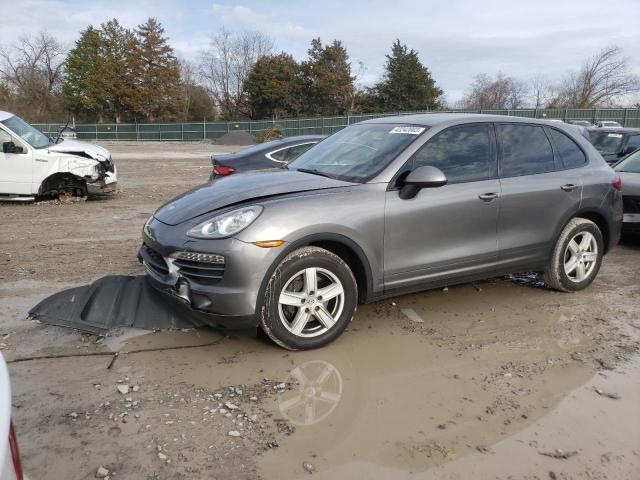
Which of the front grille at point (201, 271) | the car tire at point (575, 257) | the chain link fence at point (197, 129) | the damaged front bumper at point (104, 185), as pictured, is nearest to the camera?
the front grille at point (201, 271)

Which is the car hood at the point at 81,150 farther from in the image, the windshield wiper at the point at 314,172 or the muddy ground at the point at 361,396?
Answer: the windshield wiper at the point at 314,172

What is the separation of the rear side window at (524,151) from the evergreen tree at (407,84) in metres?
50.9


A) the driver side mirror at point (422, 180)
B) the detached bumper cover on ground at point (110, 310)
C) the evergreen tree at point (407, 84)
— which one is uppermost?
the evergreen tree at point (407, 84)

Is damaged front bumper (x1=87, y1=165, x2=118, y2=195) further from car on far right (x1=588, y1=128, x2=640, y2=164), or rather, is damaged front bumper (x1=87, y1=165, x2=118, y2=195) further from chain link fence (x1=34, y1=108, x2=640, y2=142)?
chain link fence (x1=34, y1=108, x2=640, y2=142)

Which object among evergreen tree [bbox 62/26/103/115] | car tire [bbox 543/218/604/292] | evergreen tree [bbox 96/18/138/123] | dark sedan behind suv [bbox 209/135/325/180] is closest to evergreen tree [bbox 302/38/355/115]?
evergreen tree [bbox 96/18/138/123]

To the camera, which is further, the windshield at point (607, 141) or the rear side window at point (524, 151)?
the windshield at point (607, 141)

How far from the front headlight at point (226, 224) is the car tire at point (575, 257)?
3.08 meters

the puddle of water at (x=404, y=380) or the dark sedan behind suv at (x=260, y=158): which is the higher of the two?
the dark sedan behind suv at (x=260, y=158)

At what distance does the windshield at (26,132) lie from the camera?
34.1ft

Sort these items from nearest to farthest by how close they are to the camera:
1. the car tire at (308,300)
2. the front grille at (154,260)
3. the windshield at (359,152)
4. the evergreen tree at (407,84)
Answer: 1. the car tire at (308,300)
2. the front grille at (154,260)
3. the windshield at (359,152)
4. the evergreen tree at (407,84)

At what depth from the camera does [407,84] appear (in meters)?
54.7

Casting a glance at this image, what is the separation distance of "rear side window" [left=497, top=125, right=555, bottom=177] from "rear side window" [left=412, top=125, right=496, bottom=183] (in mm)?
177

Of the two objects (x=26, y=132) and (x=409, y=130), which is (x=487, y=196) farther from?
(x=26, y=132)

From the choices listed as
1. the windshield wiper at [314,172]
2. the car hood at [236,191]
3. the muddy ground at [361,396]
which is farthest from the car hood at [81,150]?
the windshield wiper at [314,172]
